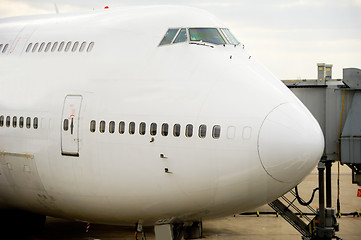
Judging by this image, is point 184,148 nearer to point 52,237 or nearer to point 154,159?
point 154,159

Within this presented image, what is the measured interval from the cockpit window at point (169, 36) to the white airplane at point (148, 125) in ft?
0.16

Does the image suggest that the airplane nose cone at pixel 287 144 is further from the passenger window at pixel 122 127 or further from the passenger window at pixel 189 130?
the passenger window at pixel 122 127

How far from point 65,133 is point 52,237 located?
880 centimetres

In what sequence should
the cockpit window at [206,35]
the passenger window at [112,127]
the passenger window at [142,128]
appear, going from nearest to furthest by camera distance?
the passenger window at [142,128], the passenger window at [112,127], the cockpit window at [206,35]

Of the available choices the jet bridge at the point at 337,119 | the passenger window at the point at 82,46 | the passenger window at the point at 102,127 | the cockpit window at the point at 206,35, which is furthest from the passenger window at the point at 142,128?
the jet bridge at the point at 337,119

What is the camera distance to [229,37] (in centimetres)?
1766

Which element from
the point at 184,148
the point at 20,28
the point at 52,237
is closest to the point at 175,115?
the point at 184,148

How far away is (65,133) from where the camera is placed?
17203 millimetres

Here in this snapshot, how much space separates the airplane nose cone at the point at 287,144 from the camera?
1505 centimetres

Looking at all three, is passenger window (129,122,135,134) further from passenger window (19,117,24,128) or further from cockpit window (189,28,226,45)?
passenger window (19,117,24,128)

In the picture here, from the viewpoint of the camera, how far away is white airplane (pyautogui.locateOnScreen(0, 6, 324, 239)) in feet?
50.3

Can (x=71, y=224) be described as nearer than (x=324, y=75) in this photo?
Yes

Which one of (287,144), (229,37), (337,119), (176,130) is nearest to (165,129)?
(176,130)

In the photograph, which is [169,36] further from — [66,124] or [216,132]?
[66,124]
